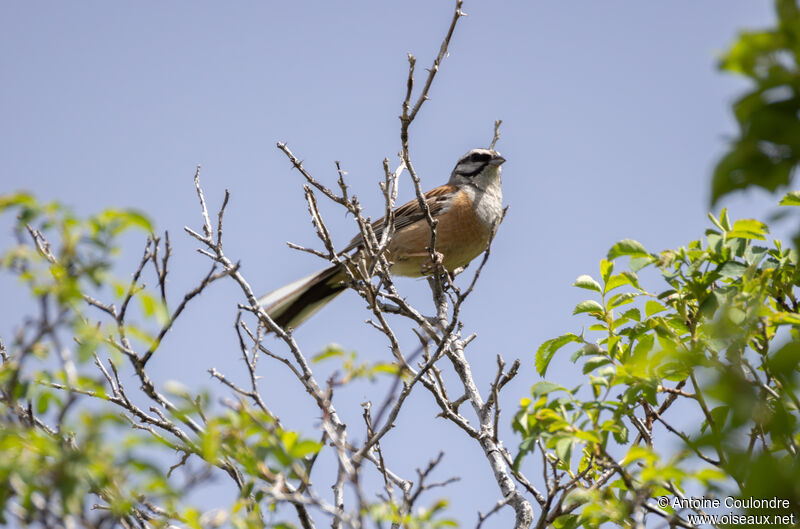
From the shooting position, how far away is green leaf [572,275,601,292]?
9.84ft

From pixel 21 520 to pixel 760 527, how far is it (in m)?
1.72

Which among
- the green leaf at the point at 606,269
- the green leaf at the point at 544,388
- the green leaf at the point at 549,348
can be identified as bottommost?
the green leaf at the point at 544,388

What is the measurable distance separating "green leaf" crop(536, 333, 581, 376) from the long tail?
301 centimetres

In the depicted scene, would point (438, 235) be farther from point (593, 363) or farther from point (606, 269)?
point (593, 363)

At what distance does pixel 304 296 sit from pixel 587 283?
3445 millimetres

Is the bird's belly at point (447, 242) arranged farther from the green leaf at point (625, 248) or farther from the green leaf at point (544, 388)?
the green leaf at point (544, 388)

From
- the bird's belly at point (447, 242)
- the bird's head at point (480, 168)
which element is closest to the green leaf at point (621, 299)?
the bird's belly at point (447, 242)

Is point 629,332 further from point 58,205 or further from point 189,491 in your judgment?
point 58,205

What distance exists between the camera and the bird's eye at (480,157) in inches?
290

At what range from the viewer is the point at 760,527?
1460 mm

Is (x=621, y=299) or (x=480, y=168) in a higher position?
(x=480, y=168)

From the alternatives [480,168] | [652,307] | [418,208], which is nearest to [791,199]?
[652,307]

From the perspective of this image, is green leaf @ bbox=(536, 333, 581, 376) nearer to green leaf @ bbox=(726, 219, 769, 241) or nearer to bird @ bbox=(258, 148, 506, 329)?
green leaf @ bbox=(726, 219, 769, 241)

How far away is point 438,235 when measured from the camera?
6.52m
